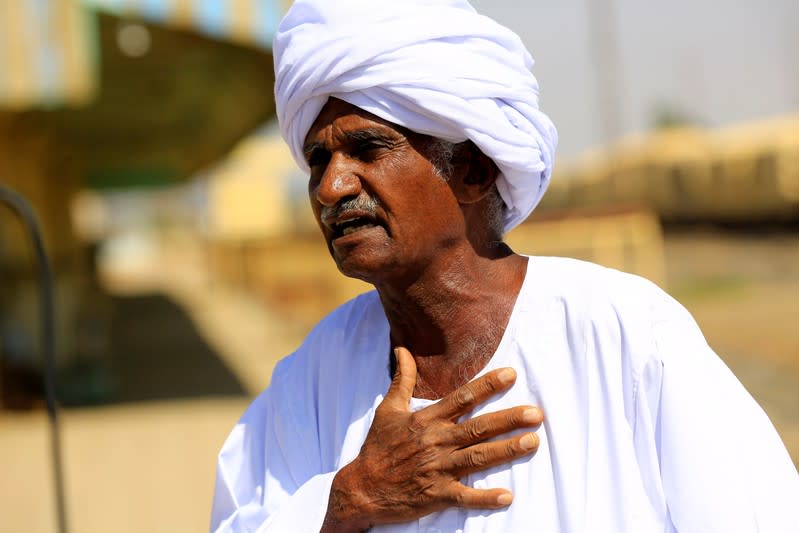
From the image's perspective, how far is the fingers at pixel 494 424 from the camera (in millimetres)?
1936

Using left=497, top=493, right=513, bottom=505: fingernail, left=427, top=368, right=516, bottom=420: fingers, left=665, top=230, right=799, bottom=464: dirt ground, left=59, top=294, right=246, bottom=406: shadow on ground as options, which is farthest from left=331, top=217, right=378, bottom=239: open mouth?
left=59, top=294, right=246, bottom=406: shadow on ground

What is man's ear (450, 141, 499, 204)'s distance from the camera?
7.14 ft

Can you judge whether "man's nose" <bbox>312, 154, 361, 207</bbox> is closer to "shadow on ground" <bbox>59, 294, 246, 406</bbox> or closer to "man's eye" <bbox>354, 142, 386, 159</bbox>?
"man's eye" <bbox>354, 142, 386, 159</bbox>

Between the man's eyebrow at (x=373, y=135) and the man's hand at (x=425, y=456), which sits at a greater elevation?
the man's eyebrow at (x=373, y=135)

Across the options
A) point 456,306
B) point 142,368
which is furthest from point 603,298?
point 142,368

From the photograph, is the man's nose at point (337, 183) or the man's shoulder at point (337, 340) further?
the man's shoulder at point (337, 340)

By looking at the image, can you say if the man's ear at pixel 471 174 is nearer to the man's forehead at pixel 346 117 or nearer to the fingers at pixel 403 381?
the man's forehead at pixel 346 117

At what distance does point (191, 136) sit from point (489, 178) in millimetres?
15949

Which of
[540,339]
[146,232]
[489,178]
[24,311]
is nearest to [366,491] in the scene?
[540,339]

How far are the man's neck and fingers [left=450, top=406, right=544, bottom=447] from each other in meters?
0.20

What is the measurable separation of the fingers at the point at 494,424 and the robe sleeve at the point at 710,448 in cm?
20

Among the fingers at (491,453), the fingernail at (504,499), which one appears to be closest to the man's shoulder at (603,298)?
the fingers at (491,453)

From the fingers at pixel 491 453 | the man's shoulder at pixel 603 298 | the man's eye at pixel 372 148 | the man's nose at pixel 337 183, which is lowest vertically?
the fingers at pixel 491 453

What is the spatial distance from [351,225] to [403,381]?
13.6 inches
